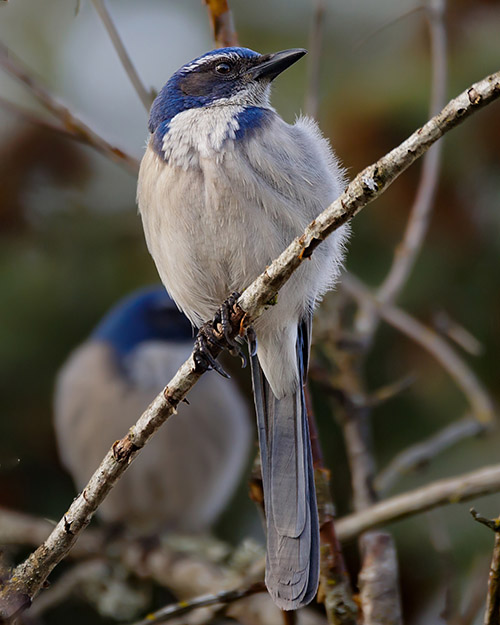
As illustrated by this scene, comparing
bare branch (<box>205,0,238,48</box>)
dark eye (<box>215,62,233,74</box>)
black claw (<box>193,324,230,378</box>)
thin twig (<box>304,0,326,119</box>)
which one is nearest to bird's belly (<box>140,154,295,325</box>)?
black claw (<box>193,324,230,378</box>)

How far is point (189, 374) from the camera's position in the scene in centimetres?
212

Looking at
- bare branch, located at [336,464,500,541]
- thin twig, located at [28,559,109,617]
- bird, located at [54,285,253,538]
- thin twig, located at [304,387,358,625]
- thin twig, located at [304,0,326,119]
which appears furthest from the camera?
bird, located at [54,285,253,538]

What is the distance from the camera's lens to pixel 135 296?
5414mm

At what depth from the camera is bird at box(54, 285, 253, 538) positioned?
17.7 feet

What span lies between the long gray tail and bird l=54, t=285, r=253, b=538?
2489 millimetres

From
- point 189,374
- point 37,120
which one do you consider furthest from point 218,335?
point 37,120

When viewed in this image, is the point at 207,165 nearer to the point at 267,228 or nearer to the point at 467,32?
the point at 267,228

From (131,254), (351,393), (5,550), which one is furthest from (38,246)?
(5,550)

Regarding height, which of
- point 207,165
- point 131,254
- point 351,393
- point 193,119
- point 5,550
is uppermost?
point 131,254

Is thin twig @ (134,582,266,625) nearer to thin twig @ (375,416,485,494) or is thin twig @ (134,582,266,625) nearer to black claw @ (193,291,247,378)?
black claw @ (193,291,247,378)

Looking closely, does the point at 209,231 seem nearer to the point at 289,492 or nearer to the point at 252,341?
the point at 252,341

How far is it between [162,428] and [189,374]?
3.52 meters

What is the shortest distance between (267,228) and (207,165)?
267 mm

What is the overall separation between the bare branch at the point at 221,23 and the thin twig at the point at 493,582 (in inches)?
79.8
